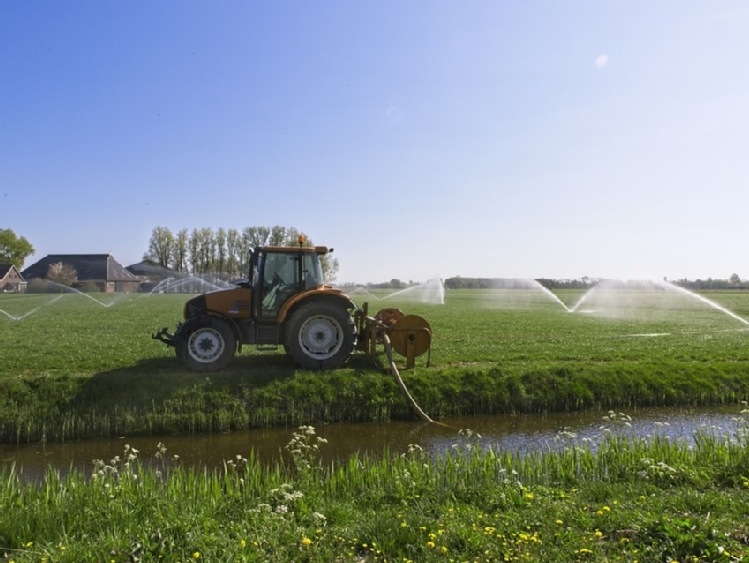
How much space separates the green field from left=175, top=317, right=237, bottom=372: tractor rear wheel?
14.7 inches

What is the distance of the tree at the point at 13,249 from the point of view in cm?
8456

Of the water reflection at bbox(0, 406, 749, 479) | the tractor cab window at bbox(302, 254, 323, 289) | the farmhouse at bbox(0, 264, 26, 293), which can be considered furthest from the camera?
the farmhouse at bbox(0, 264, 26, 293)

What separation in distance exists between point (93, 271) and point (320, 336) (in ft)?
293

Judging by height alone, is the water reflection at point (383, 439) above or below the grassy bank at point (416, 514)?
below

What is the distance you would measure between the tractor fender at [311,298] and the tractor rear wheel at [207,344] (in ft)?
3.69

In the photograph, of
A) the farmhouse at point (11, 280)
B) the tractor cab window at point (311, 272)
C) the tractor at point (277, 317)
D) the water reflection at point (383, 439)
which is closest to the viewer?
the water reflection at point (383, 439)

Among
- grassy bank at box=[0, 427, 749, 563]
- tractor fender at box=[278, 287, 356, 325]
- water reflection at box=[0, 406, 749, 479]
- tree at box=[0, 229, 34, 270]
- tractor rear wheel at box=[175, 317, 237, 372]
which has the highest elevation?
tree at box=[0, 229, 34, 270]

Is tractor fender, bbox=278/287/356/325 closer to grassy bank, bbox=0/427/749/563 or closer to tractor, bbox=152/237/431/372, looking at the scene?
tractor, bbox=152/237/431/372

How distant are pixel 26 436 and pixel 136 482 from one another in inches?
191

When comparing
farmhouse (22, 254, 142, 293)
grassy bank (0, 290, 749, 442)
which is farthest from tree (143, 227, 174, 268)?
grassy bank (0, 290, 749, 442)

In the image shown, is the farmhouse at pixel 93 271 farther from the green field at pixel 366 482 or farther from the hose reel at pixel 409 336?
the hose reel at pixel 409 336

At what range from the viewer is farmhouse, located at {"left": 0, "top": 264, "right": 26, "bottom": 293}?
77.9 m

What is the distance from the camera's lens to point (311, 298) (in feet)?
36.0

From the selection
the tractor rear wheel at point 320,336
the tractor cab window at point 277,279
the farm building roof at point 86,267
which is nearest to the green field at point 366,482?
the tractor rear wheel at point 320,336
